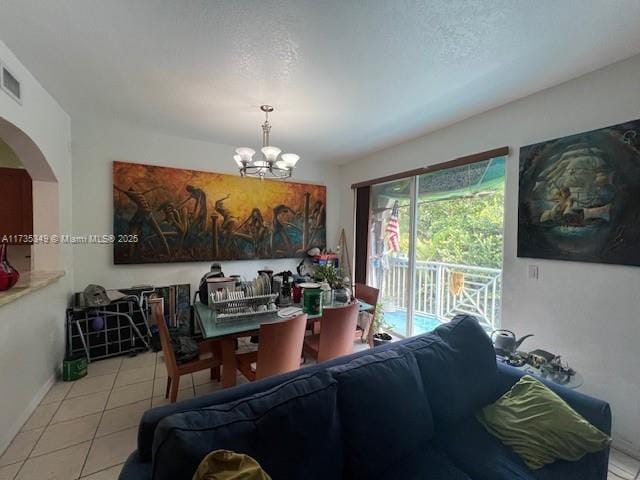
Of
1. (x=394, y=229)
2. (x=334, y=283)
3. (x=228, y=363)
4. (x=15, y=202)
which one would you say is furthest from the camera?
(x=394, y=229)

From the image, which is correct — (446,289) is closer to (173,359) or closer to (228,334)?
(228,334)

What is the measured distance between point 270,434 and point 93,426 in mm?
1924

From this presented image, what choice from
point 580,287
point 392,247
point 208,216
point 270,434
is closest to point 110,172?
point 208,216

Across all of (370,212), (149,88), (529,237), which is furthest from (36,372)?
(529,237)

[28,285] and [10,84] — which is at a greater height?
[10,84]

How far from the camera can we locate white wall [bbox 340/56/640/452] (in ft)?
5.86

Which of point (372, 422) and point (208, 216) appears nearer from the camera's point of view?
point (372, 422)

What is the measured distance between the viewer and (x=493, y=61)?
183 cm

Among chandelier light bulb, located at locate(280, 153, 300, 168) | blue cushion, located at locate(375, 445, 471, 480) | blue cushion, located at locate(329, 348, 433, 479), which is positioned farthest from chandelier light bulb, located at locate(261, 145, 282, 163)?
blue cushion, located at locate(375, 445, 471, 480)

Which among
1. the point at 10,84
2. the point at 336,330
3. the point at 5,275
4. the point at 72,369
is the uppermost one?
the point at 10,84

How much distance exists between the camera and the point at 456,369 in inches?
56.6

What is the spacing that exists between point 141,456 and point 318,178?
406 centimetres

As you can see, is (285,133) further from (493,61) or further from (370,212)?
(493,61)

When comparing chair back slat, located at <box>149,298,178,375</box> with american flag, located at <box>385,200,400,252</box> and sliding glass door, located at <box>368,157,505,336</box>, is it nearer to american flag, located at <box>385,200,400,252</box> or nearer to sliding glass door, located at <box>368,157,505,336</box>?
sliding glass door, located at <box>368,157,505,336</box>
